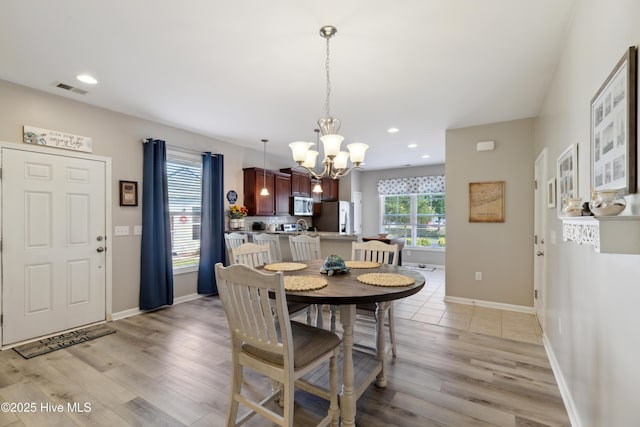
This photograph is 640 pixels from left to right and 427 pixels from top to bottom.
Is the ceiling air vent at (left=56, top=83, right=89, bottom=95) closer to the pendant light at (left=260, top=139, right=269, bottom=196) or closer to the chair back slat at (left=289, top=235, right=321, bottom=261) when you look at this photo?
the pendant light at (left=260, top=139, right=269, bottom=196)

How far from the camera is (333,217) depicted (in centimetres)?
717

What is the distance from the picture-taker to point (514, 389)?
2189 mm

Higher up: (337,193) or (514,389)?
(337,193)

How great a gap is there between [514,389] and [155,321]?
373 centimetres

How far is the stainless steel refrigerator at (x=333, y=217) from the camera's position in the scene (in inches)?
281

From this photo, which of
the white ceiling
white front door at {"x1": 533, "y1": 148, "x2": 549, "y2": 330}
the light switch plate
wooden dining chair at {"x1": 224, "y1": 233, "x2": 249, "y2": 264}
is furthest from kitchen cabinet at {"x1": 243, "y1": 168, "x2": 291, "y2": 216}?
white front door at {"x1": 533, "y1": 148, "x2": 549, "y2": 330}

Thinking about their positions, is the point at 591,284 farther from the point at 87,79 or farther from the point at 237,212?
the point at 237,212

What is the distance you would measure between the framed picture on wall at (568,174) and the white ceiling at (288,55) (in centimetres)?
88

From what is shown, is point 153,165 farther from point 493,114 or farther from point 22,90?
point 493,114

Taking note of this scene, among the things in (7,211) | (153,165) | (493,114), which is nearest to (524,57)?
(493,114)

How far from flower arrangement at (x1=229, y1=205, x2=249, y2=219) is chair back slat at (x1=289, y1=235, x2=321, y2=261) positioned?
1.70 metres

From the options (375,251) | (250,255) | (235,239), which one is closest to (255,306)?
(250,255)

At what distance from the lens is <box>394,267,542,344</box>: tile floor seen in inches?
128

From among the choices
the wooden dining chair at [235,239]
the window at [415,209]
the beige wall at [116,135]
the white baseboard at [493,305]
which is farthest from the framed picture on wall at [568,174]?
the window at [415,209]
